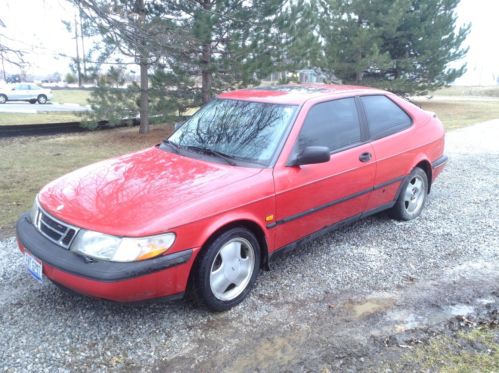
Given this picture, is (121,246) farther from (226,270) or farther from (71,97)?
(71,97)

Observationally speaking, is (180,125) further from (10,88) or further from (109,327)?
(10,88)

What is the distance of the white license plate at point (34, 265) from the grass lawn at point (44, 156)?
1759 mm

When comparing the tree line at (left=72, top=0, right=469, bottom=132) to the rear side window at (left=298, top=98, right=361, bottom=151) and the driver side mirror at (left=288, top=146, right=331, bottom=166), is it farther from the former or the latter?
the driver side mirror at (left=288, top=146, right=331, bottom=166)

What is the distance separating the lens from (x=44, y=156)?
941cm

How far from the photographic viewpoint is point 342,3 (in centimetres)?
1814

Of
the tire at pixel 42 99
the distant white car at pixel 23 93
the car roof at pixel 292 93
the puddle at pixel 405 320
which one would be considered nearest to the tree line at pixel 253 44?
the car roof at pixel 292 93

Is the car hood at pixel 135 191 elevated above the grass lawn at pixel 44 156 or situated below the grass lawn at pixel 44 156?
above

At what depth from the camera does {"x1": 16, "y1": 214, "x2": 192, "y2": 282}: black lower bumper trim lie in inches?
106

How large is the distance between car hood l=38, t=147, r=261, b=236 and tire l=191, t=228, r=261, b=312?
322 mm

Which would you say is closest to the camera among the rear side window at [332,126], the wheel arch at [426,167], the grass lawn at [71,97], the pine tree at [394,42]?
A: the rear side window at [332,126]

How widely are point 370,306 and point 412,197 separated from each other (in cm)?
211

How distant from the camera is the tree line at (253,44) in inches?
290

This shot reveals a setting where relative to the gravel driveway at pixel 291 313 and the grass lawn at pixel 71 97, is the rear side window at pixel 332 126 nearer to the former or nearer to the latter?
the gravel driveway at pixel 291 313

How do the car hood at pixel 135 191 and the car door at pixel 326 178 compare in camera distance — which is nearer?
the car hood at pixel 135 191
